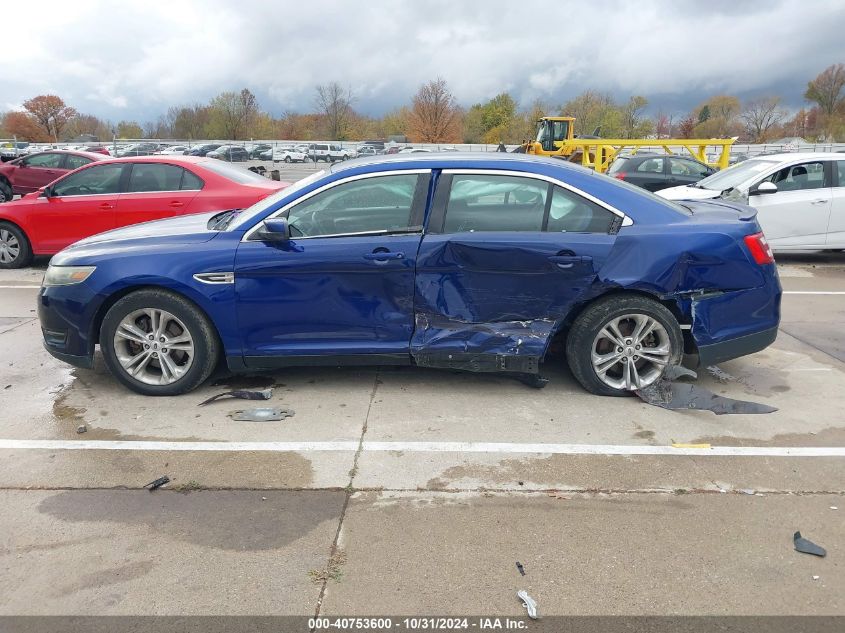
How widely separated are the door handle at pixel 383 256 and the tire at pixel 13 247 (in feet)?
24.0

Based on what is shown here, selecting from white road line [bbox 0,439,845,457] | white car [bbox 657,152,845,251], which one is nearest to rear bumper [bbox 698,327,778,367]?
white road line [bbox 0,439,845,457]

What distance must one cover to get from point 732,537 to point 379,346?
2387mm

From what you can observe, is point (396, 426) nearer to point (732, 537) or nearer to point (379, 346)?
point (379, 346)

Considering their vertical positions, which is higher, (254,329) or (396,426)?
(254,329)

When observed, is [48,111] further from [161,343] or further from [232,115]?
[161,343]

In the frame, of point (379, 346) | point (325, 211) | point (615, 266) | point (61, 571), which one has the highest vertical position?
point (325, 211)

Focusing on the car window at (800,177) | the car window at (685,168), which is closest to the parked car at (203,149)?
the car window at (685,168)

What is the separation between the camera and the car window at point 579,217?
439cm

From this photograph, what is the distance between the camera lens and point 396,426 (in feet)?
13.6

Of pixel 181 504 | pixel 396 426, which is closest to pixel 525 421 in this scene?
pixel 396 426

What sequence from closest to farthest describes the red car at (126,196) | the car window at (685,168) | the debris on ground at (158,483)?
the debris on ground at (158,483) → the red car at (126,196) → the car window at (685,168)

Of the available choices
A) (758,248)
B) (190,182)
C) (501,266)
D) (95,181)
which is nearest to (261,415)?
(501,266)

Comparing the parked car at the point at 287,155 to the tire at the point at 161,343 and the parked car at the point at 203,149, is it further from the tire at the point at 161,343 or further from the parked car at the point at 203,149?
the tire at the point at 161,343

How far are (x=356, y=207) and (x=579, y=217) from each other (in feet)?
4.94
